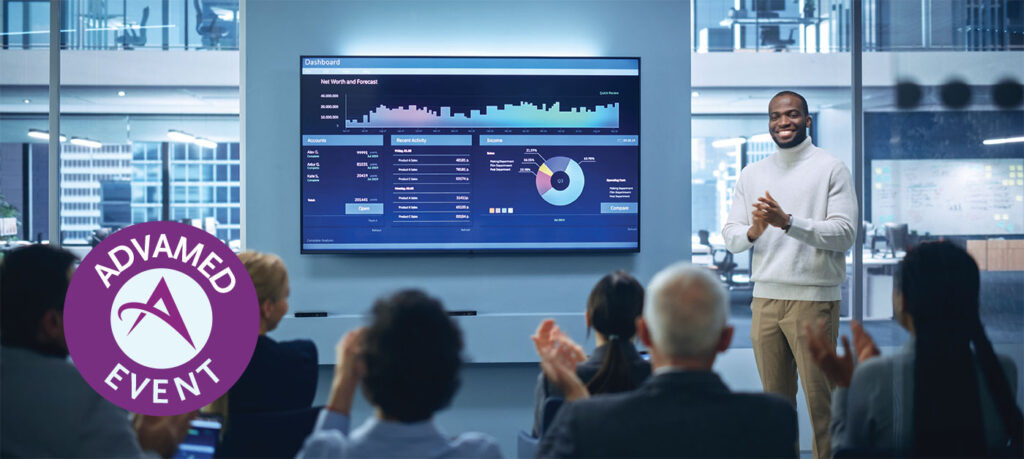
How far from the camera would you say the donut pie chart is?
12.7 ft

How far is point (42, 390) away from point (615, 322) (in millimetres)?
1429

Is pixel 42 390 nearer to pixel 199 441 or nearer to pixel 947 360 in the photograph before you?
pixel 199 441

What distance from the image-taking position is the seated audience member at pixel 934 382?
70.1 inches

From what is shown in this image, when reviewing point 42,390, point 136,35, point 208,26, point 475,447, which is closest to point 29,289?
point 42,390

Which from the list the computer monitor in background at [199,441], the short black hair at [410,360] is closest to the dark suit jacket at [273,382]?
the computer monitor in background at [199,441]

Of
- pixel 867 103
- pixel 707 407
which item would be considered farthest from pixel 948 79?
pixel 867 103

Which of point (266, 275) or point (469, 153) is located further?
point (469, 153)

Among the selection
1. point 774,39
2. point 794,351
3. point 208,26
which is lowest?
point 794,351

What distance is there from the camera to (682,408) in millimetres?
1387

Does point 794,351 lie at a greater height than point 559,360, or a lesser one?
lesser

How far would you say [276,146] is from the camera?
3885mm

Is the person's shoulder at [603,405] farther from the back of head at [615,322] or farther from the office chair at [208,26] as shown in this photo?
the office chair at [208,26]

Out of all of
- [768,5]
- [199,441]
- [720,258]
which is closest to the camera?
[199,441]

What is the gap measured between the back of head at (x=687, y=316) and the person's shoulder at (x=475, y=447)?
0.40 meters
